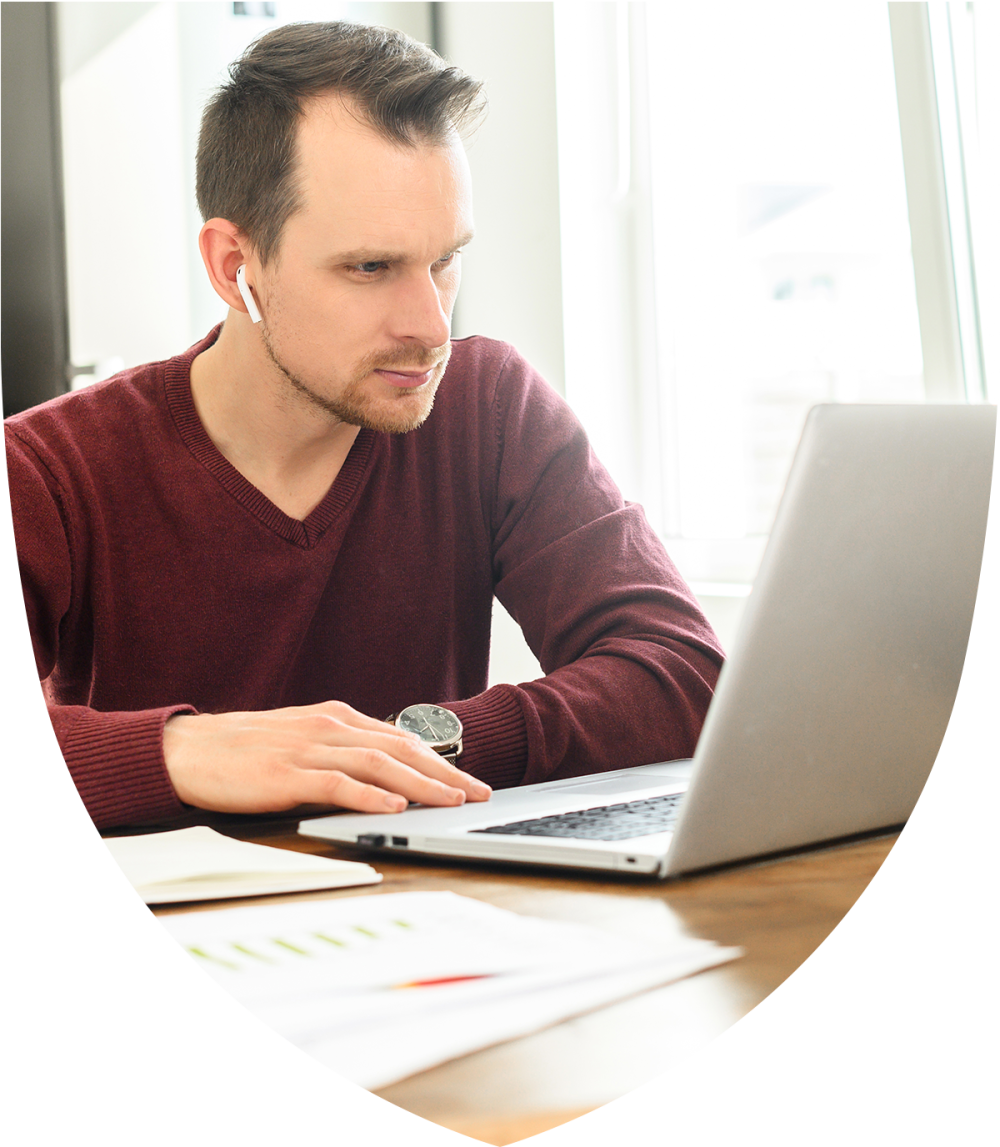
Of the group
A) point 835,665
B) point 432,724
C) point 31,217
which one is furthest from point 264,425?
point 31,217

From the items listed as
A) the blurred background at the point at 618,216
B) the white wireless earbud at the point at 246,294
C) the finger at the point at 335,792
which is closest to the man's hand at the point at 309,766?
the finger at the point at 335,792

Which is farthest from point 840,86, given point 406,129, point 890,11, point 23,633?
point 23,633

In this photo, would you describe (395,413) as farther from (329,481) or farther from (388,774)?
(388,774)

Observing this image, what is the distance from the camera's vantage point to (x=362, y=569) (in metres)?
1.32

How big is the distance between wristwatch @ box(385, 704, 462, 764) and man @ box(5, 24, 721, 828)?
0.34 ft

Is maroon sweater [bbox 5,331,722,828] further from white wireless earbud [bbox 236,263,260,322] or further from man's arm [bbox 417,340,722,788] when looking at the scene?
white wireless earbud [bbox 236,263,260,322]

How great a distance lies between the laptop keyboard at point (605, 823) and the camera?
0.63 meters

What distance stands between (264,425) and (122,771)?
606 mm

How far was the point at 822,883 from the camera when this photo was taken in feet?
1.85

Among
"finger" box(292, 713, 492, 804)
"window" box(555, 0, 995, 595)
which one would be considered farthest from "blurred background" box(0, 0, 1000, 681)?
"finger" box(292, 713, 492, 804)

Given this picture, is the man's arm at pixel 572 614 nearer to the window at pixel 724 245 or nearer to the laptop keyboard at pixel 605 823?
the laptop keyboard at pixel 605 823

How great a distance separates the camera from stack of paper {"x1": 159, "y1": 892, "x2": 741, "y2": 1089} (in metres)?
0.38

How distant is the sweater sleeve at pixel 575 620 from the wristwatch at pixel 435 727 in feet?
0.03

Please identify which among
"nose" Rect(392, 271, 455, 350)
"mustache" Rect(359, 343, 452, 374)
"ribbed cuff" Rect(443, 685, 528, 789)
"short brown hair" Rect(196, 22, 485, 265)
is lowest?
"ribbed cuff" Rect(443, 685, 528, 789)
